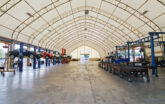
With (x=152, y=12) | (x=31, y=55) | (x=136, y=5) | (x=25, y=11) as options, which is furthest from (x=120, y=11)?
(x=31, y=55)

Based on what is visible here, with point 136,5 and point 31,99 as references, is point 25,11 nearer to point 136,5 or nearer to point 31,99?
point 31,99

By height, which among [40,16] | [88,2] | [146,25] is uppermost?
[88,2]

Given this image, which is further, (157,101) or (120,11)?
(120,11)

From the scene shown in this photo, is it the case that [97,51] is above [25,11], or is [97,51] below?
below

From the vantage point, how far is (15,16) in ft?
36.8

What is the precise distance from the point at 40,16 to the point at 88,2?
7663 mm

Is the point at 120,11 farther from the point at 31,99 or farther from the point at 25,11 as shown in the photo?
the point at 31,99

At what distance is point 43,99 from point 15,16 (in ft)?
39.6

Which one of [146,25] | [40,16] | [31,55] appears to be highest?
[40,16]

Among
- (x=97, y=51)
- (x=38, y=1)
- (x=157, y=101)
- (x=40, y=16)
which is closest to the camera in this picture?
(x=157, y=101)

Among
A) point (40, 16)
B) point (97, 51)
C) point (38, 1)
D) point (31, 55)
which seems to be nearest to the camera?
point (38, 1)

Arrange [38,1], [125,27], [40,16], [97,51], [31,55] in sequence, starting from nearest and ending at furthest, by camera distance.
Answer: [38,1] → [31,55] → [40,16] → [125,27] → [97,51]

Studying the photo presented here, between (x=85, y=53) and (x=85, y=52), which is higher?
(x=85, y=52)

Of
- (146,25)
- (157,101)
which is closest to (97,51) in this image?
(146,25)
